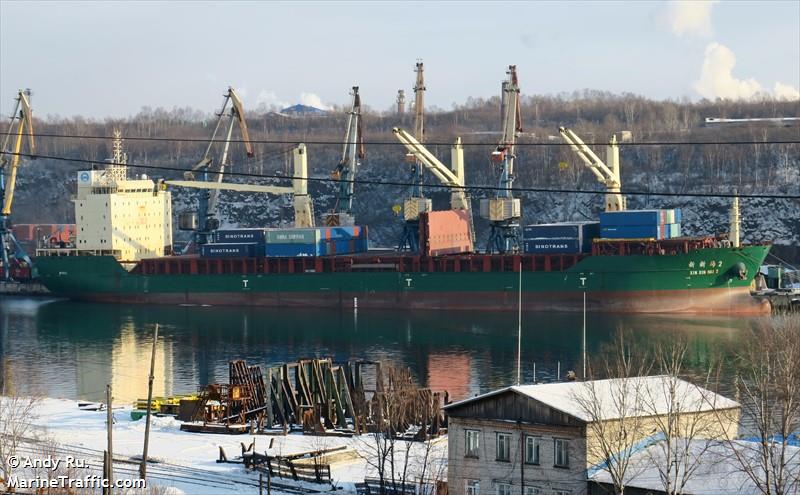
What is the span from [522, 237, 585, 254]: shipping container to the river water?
10.9 feet

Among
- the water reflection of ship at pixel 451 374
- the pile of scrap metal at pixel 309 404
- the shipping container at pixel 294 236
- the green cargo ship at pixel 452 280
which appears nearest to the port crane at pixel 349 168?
the green cargo ship at pixel 452 280

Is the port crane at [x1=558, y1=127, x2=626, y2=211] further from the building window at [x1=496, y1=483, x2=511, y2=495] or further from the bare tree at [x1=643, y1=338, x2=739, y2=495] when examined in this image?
the building window at [x1=496, y1=483, x2=511, y2=495]

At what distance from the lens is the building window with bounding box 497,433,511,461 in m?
20.7

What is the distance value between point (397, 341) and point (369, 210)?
4694cm

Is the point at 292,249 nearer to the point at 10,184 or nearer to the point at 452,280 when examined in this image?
the point at 452,280

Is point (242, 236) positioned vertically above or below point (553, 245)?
above

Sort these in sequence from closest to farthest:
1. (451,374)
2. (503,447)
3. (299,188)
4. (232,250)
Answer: (503,447) < (451,374) < (232,250) < (299,188)

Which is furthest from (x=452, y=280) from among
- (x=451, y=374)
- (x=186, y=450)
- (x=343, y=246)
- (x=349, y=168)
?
(x=186, y=450)

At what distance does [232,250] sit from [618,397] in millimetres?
45642

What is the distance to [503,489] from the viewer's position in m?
20.6

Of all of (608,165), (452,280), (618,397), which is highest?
(608,165)

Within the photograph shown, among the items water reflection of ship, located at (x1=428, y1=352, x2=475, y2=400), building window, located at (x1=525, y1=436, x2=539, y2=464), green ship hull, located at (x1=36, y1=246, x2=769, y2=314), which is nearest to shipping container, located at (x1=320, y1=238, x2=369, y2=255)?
green ship hull, located at (x1=36, y1=246, x2=769, y2=314)

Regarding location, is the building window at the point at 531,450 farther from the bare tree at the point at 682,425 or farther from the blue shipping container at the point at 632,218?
the blue shipping container at the point at 632,218

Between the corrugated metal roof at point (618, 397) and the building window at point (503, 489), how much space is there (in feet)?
4.62
